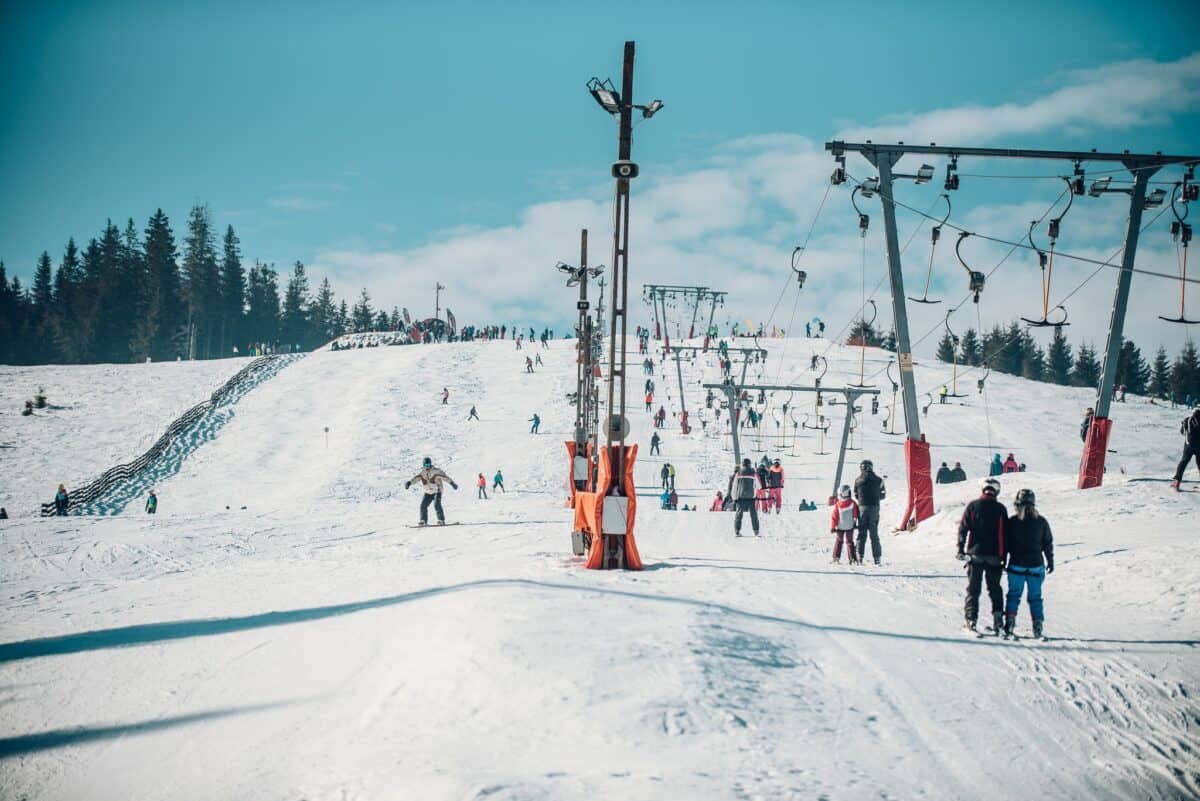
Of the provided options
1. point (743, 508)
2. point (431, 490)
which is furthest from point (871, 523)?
point (431, 490)

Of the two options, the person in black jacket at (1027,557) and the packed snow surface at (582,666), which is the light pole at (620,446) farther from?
the person in black jacket at (1027,557)

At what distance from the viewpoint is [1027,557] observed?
320 inches

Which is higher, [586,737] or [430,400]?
[430,400]

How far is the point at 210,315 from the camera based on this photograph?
90.9 m

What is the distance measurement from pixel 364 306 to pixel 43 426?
7760 cm

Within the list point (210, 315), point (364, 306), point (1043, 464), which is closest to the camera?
point (1043, 464)

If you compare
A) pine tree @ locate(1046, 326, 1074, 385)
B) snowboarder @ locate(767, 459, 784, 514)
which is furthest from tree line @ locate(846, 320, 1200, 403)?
snowboarder @ locate(767, 459, 784, 514)

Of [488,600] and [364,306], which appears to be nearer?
[488,600]

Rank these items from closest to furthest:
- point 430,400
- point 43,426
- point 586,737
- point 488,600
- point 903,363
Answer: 1. point 586,737
2. point 488,600
3. point 903,363
4. point 43,426
5. point 430,400

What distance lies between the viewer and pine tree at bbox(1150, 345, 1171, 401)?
313ft

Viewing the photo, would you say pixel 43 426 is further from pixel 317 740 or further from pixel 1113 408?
pixel 1113 408

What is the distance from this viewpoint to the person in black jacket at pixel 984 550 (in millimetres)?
8242

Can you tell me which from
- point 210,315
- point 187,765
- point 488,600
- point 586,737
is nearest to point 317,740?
point 187,765

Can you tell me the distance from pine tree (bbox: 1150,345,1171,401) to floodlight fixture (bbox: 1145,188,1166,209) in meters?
95.5
